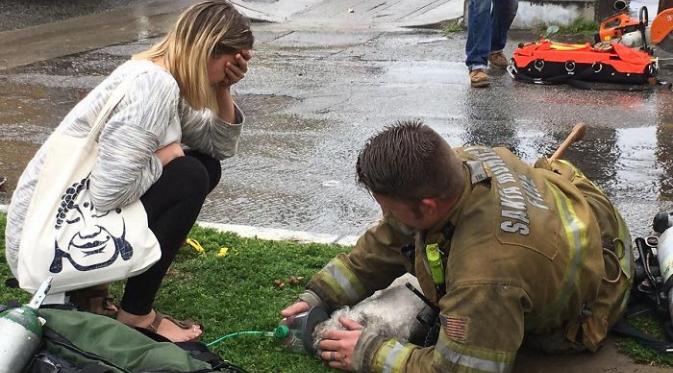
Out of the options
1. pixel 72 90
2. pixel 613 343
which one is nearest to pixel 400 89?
pixel 72 90

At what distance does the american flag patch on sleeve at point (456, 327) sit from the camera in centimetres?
247

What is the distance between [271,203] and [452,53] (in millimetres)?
5172

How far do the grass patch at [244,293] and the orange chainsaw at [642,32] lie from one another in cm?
496

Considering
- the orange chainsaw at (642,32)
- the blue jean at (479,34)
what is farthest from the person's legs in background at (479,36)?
the orange chainsaw at (642,32)

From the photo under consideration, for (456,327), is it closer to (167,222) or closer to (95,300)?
(167,222)

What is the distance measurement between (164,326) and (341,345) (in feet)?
2.41

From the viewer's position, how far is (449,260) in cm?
258

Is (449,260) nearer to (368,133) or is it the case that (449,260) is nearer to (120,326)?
(120,326)

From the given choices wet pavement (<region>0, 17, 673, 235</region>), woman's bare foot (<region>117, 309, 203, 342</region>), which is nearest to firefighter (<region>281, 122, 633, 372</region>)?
woman's bare foot (<region>117, 309, 203, 342</region>)

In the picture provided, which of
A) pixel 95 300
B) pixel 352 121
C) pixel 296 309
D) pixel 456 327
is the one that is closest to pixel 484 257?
pixel 456 327

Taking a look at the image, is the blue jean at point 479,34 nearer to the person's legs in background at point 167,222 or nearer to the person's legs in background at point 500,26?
the person's legs in background at point 500,26

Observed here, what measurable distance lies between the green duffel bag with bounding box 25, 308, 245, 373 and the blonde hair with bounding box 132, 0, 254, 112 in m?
0.93

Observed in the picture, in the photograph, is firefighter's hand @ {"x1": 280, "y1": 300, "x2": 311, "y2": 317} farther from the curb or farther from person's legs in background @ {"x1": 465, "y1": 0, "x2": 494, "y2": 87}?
person's legs in background @ {"x1": 465, "y1": 0, "x2": 494, "y2": 87}

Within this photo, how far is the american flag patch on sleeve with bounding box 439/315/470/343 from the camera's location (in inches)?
97.3
